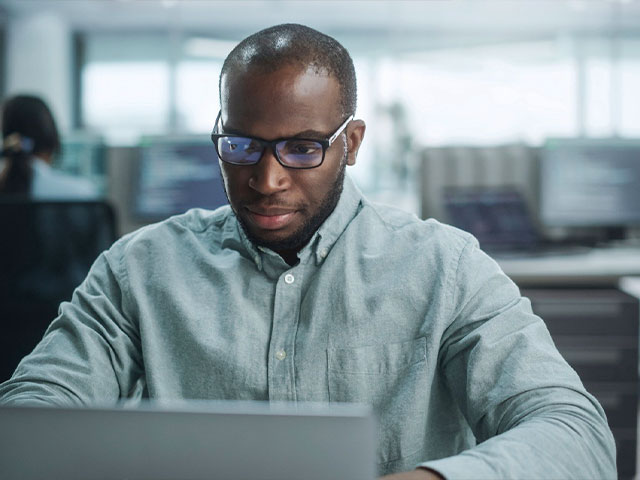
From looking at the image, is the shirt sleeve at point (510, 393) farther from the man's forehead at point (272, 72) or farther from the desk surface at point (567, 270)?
the desk surface at point (567, 270)

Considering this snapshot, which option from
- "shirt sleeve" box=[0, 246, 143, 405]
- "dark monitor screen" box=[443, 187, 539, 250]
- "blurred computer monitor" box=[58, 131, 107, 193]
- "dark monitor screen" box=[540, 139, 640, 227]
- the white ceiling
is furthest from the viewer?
the white ceiling

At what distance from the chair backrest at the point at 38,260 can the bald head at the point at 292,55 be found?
0.70 metres

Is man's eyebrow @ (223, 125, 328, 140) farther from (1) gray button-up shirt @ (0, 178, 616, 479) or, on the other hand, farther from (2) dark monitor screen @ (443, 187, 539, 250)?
(2) dark monitor screen @ (443, 187, 539, 250)

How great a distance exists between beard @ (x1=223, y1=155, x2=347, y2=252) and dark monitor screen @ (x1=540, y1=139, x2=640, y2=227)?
1.80 metres

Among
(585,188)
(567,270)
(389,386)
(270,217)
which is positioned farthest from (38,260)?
(585,188)

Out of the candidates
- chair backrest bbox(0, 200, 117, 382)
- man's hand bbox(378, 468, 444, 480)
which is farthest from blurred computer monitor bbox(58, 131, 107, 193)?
man's hand bbox(378, 468, 444, 480)

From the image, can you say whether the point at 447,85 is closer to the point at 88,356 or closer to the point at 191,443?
the point at 88,356

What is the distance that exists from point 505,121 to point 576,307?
14.2ft

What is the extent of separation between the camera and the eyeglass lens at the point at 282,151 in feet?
2.87

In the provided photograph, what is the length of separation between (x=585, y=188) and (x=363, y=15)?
4.02 meters

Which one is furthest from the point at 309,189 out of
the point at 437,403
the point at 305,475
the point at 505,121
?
the point at 505,121

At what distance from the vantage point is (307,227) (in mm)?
934

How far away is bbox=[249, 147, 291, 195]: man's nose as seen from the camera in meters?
0.87

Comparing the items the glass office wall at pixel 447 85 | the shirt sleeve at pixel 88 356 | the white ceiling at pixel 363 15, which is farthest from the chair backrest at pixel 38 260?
the white ceiling at pixel 363 15
